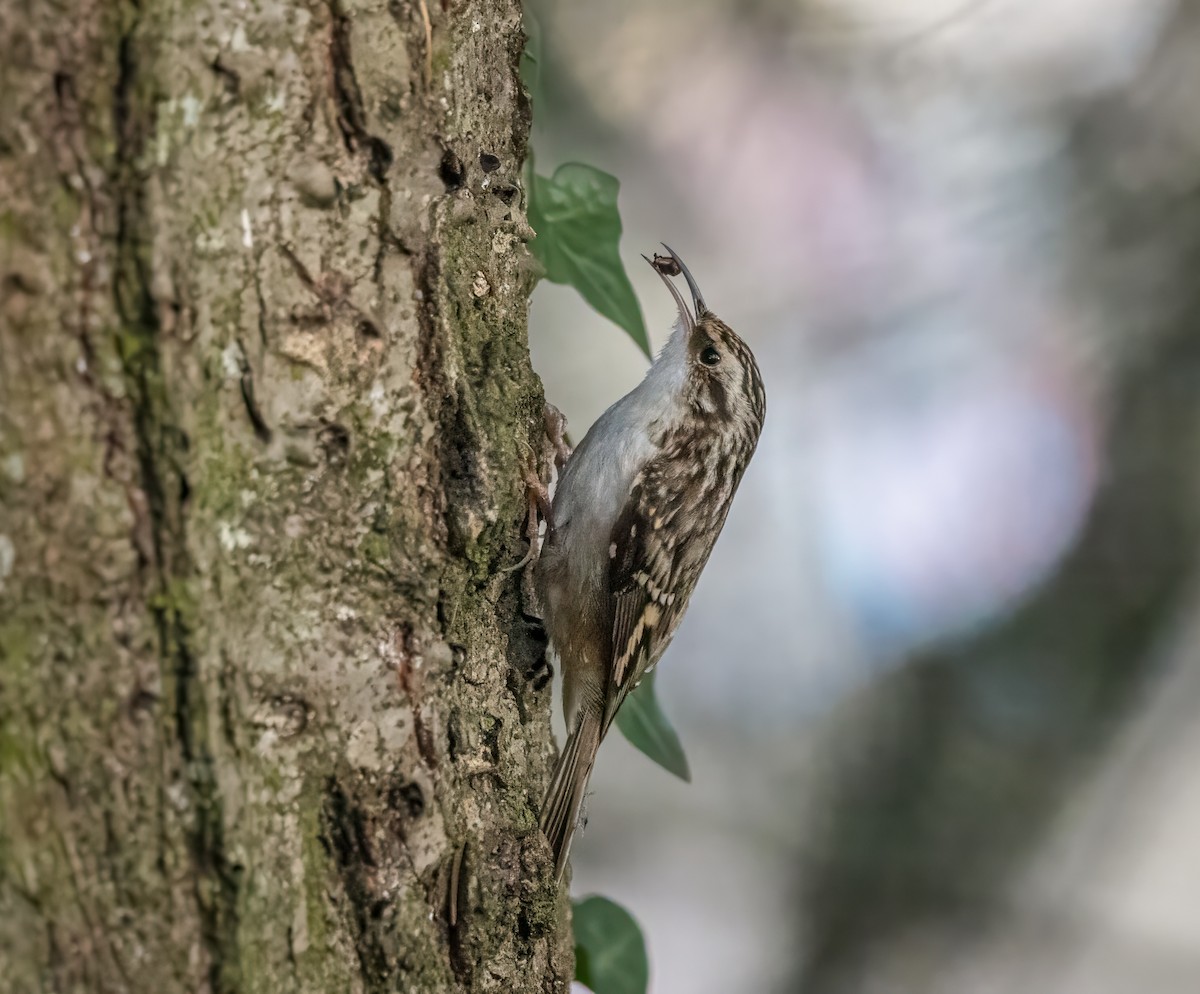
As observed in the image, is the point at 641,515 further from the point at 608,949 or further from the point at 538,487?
the point at 608,949

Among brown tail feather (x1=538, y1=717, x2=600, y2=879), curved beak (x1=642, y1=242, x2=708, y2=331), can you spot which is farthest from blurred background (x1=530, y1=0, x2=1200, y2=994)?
brown tail feather (x1=538, y1=717, x2=600, y2=879)

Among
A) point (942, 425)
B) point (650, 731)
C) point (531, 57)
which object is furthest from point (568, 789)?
point (942, 425)

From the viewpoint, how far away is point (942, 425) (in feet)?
14.7

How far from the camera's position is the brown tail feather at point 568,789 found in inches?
68.5

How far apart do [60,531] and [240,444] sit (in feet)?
0.59

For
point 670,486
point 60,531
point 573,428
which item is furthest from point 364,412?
point 573,428

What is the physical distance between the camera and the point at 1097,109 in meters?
4.51

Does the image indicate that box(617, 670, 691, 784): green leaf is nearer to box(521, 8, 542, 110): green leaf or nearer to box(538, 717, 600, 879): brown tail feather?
box(538, 717, 600, 879): brown tail feather

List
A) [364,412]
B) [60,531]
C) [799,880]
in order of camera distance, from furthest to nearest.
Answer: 1. [799,880]
2. [364,412]
3. [60,531]

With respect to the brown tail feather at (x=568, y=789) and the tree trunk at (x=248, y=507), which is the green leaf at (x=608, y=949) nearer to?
the brown tail feather at (x=568, y=789)

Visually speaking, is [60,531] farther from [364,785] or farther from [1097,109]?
[1097,109]

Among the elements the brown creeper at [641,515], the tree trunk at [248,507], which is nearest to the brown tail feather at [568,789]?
the brown creeper at [641,515]

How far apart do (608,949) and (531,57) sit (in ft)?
4.20

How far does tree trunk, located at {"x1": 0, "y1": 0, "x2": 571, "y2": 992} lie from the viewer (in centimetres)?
97
